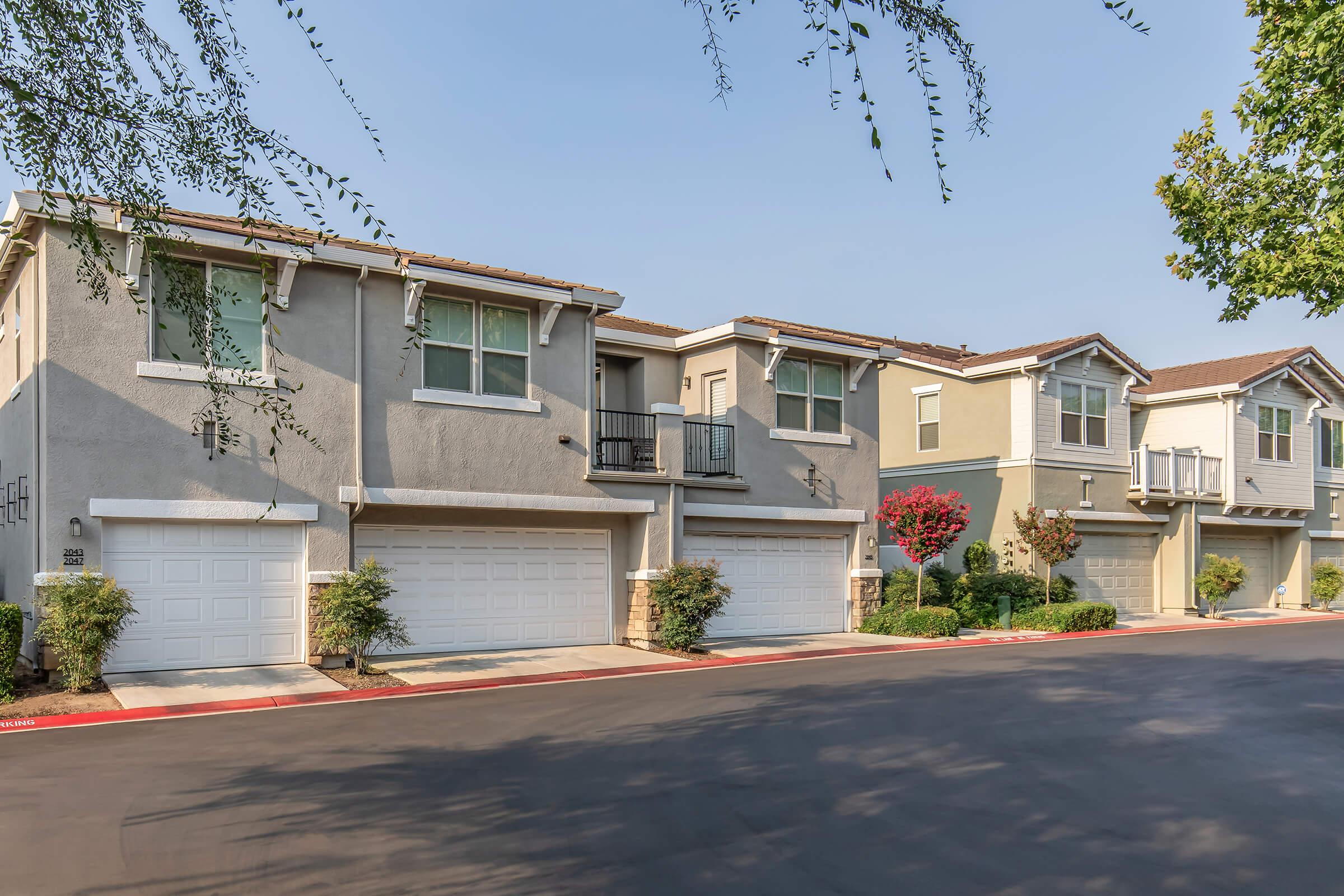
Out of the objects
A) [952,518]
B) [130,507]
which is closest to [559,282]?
[130,507]

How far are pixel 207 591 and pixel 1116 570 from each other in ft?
77.3

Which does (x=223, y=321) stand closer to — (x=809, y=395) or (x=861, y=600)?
(x=809, y=395)

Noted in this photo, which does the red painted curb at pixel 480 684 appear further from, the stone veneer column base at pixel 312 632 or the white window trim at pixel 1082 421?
the white window trim at pixel 1082 421

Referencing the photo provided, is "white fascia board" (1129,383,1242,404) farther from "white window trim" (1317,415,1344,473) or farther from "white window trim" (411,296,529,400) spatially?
"white window trim" (411,296,529,400)

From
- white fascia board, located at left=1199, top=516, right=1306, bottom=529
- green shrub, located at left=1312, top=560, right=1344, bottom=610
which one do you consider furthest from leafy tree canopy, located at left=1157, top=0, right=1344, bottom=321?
green shrub, located at left=1312, top=560, right=1344, bottom=610

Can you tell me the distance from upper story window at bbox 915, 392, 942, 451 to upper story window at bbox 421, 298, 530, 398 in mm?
14590

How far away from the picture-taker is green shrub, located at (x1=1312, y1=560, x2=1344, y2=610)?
32.4m

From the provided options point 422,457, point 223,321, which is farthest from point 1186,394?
point 223,321

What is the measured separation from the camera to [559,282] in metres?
18.5

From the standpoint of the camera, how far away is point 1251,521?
31719 mm

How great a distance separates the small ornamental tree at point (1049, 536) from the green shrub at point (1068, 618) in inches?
28.1

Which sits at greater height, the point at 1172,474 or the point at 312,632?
the point at 1172,474

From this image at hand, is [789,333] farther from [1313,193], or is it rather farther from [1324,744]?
[1324,744]

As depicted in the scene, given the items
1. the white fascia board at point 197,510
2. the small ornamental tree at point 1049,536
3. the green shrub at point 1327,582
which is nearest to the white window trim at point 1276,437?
the green shrub at point 1327,582
